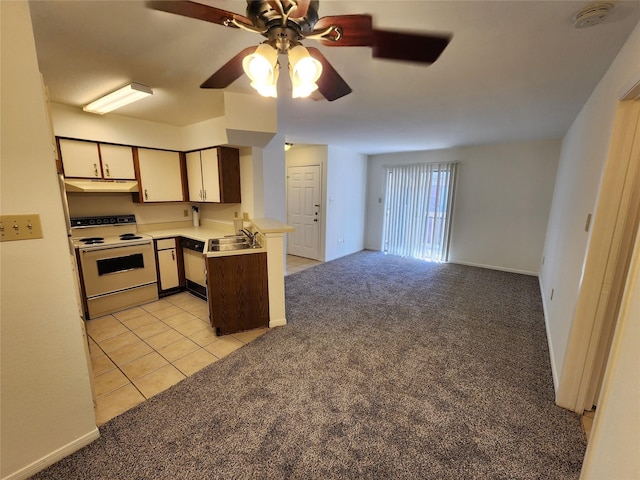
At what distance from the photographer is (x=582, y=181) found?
219 cm

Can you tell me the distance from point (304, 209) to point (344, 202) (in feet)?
2.86

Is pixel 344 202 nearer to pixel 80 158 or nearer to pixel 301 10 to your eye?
pixel 80 158

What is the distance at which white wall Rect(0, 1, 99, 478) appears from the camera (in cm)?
115

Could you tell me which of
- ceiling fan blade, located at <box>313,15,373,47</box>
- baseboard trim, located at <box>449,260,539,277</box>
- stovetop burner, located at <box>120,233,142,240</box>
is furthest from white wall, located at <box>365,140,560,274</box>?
stovetop burner, located at <box>120,233,142,240</box>

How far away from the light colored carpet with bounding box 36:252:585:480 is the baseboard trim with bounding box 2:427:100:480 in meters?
0.04

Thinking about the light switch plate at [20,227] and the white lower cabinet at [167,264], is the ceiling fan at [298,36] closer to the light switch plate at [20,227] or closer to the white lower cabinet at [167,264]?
the light switch plate at [20,227]

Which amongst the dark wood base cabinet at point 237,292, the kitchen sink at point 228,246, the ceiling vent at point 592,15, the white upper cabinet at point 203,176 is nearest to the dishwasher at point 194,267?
the kitchen sink at point 228,246

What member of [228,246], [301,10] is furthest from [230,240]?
[301,10]

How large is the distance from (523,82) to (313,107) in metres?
1.78

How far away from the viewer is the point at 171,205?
3.88 metres

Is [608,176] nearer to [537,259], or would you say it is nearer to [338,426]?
[338,426]

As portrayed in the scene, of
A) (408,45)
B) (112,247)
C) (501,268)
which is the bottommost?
(501,268)

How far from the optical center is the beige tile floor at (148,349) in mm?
1897

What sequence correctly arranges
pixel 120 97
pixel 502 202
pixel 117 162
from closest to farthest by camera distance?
pixel 120 97 → pixel 117 162 → pixel 502 202
